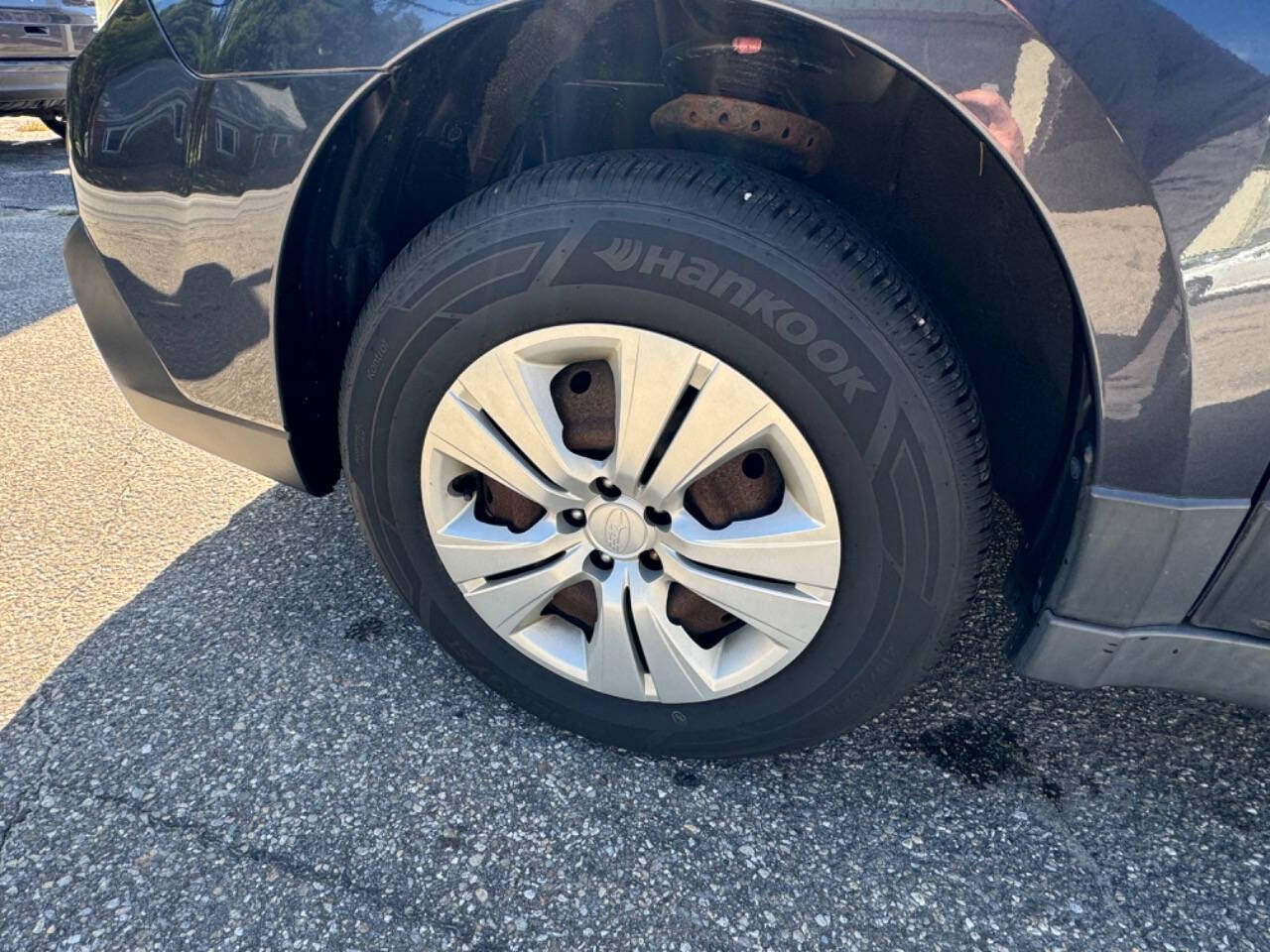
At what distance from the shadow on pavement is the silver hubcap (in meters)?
0.26

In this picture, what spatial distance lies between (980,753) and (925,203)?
3.42ft

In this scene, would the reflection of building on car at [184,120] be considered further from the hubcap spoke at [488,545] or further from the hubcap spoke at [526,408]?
the hubcap spoke at [488,545]

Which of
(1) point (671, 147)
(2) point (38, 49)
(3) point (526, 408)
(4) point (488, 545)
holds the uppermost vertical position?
(1) point (671, 147)

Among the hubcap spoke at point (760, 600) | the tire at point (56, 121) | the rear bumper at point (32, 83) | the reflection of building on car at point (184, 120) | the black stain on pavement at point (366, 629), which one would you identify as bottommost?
the tire at point (56, 121)

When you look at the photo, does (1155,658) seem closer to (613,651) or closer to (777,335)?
(777,335)

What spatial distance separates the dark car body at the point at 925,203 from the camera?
108cm

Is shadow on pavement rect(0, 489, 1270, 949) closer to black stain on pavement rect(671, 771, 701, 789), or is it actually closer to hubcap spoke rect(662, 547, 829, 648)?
black stain on pavement rect(671, 771, 701, 789)

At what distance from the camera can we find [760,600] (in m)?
1.48

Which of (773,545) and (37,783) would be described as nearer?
(773,545)

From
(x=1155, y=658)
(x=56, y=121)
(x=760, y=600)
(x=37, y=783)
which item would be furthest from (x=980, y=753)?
(x=56, y=121)

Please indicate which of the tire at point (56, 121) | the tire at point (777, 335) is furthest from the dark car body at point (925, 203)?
the tire at point (56, 121)

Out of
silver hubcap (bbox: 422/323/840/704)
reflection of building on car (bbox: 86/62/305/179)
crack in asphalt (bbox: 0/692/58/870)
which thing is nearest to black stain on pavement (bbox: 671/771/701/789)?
silver hubcap (bbox: 422/323/840/704)

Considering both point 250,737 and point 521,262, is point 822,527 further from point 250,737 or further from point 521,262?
point 250,737

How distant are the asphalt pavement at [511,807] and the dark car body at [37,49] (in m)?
6.58
